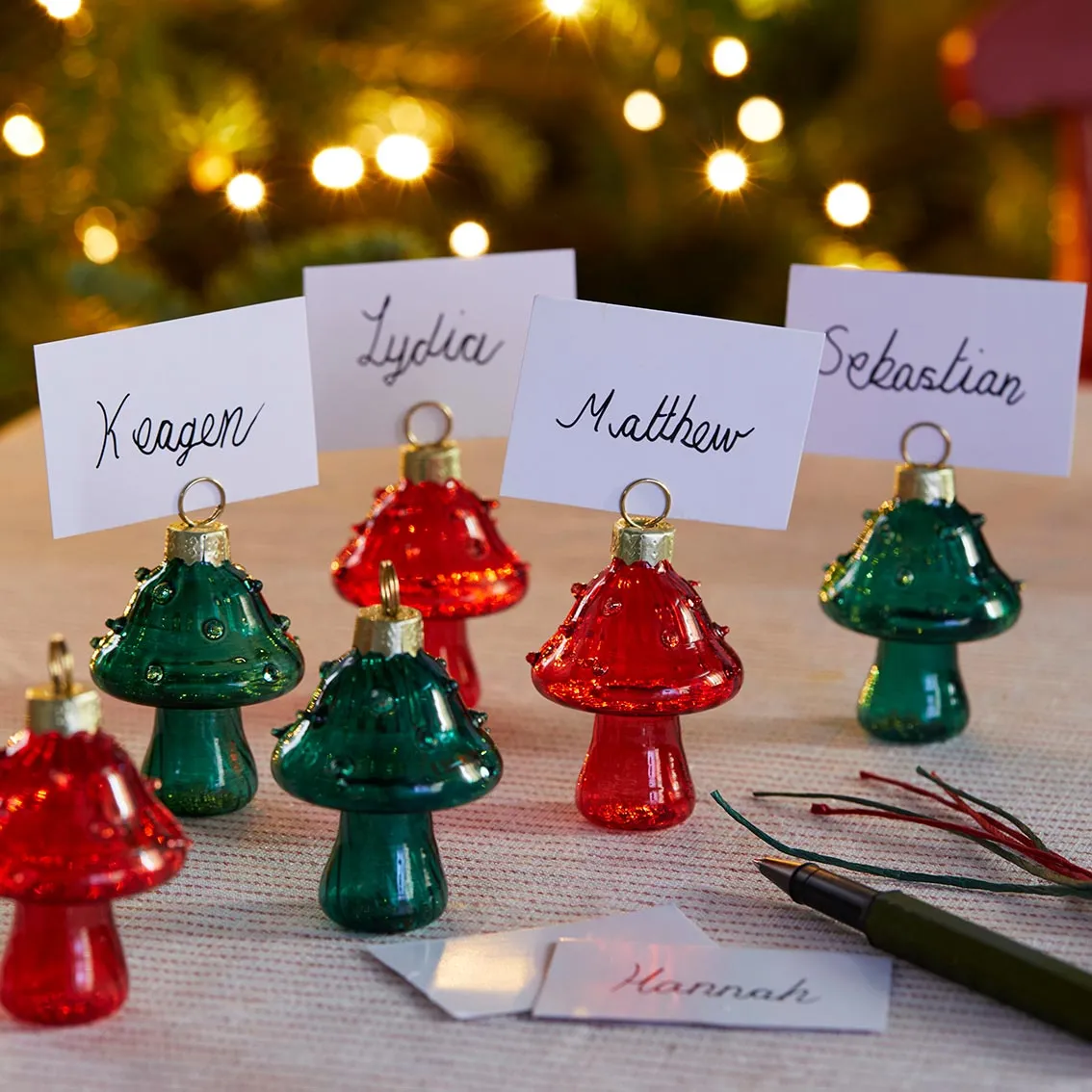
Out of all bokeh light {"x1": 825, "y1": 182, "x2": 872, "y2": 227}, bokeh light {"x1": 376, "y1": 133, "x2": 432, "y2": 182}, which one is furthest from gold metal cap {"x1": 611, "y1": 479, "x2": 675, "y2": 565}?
bokeh light {"x1": 376, "y1": 133, "x2": 432, "y2": 182}

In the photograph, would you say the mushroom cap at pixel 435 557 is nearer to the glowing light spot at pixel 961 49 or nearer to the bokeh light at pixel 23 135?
the bokeh light at pixel 23 135

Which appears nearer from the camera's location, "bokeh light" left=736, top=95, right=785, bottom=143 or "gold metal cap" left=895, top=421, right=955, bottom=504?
"gold metal cap" left=895, top=421, right=955, bottom=504

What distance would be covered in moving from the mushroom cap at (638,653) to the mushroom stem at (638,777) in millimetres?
59

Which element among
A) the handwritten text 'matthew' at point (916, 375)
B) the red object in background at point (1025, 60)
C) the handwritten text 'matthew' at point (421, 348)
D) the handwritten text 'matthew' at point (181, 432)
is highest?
the red object in background at point (1025, 60)

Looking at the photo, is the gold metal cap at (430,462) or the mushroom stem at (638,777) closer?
the mushroom stem at (638,777)

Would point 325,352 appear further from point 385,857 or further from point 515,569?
point 385,857

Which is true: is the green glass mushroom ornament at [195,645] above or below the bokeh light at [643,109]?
below

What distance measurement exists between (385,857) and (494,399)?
48 cm

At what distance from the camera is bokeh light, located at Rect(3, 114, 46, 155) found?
5.34 feet

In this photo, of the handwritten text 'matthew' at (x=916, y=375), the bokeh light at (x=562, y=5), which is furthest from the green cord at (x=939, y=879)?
the bokeh light at (x=562, y=5)

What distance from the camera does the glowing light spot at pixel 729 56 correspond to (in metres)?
1.77

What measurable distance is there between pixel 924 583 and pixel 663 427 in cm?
22

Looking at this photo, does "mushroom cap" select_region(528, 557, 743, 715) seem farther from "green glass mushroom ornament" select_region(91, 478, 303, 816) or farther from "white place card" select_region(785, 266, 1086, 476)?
"white place card" select_region(785, 266, 1086, 476)

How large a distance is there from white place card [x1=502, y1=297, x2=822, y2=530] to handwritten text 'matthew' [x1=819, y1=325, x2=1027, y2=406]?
8.2 inches
